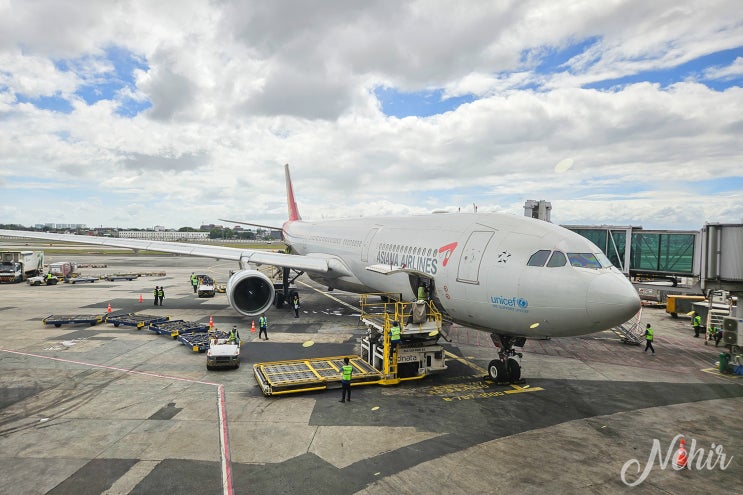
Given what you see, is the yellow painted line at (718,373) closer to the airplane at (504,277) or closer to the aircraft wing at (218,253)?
the airplane at (504,277)

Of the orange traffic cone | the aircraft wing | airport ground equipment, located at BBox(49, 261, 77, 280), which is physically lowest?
the orange traffic cone

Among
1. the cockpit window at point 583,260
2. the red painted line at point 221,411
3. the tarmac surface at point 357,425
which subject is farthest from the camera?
the cockpit window at point 583,260

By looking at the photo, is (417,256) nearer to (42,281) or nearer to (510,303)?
(510,303)

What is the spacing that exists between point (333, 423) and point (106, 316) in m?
18.3

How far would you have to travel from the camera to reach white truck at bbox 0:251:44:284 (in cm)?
4078

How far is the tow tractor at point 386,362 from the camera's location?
14227mm

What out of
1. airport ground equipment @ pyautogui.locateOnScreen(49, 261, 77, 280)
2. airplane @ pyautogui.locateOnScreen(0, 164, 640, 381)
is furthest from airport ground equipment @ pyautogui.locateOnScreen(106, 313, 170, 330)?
airport ground equipment @ pyautogui.locateOnScreen(49, 261, 77, 280)

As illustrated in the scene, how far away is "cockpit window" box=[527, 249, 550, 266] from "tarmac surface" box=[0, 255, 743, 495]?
413 centimetres

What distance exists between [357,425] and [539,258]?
6547 millimetres

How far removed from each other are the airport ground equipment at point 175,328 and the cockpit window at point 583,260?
16.7 m

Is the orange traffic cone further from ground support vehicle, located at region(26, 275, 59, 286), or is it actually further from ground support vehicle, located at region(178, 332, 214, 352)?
ground support vehicle, located at region(26, 275, 59, 286)

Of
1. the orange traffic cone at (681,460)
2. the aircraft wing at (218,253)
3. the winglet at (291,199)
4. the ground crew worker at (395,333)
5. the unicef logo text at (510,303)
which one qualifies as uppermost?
the winglet at (291,199)

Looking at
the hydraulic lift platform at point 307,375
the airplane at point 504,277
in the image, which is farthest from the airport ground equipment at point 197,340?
the hydraulic lift platform at point 307,375

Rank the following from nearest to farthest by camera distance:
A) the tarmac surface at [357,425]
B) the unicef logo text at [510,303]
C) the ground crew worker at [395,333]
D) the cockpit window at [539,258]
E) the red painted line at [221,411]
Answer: the red painted line at [221,411]
the tarmac surface at [357,425]
the unicef logo text at [510,303]
the cockpit window at [539,258]
the ground crew worker at [395,333]
